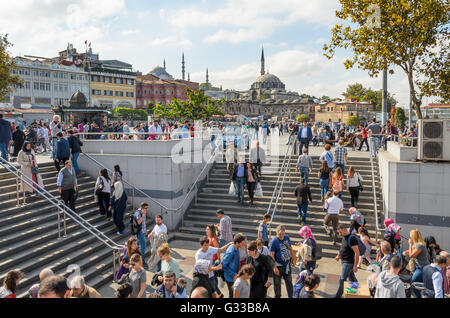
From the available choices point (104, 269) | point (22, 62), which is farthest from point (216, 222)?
point (22, 62)

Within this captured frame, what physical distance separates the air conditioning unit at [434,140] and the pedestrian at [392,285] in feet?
19.0

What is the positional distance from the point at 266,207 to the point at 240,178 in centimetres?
147

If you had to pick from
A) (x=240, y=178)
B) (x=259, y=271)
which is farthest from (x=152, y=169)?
(x=259, y=271)

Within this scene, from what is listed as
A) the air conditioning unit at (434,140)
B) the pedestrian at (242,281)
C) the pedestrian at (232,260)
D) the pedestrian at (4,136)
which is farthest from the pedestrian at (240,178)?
the pedestrian at (4,136)

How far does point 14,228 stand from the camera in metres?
9.07

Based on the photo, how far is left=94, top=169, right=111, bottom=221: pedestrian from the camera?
11.2m

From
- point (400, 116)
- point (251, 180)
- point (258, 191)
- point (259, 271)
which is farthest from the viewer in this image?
point (400, 116)

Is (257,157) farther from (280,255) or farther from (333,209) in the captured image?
(280,255)

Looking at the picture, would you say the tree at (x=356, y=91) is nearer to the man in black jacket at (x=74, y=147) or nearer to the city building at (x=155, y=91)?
the city building at (x=155, y=91)

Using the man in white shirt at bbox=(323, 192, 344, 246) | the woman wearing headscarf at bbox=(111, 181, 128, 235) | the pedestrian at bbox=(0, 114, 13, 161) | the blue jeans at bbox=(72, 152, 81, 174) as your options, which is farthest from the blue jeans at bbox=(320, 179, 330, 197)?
the pedestrian at bbox=(0, 114, 13, 161)

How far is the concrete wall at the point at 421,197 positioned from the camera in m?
9.94

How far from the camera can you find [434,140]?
9930 millimetres

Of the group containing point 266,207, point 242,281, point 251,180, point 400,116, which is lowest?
point 266,207

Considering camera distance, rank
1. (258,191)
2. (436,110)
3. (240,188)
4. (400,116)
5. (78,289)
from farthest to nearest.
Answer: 1. (400,116)
2. (436,110)
3. (240,188)
4. (258,191)
5. (78,289)
